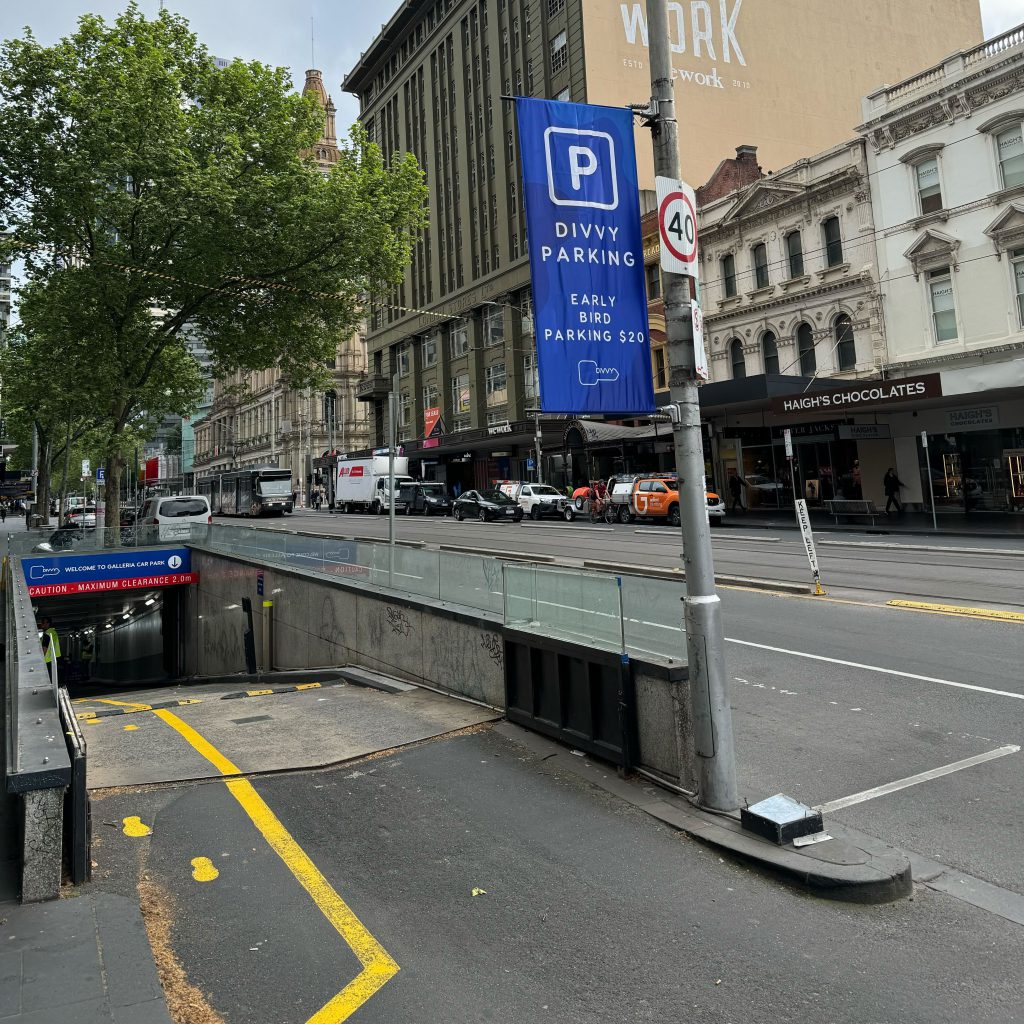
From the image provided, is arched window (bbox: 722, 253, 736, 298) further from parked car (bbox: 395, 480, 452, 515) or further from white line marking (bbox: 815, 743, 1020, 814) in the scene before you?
white line marking (bbox: 815, 743, 1020, 814)

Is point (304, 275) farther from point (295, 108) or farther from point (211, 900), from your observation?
point (211, 900)

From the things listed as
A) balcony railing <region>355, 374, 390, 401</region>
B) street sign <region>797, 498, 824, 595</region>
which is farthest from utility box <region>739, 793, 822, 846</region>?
balcony railing <region>355, 374, 390, 401</region>

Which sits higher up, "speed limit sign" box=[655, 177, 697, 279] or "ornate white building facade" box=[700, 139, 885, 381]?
"ornate white building facade" box=[700, 139, 885, 381]

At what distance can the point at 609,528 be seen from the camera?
1197 inches

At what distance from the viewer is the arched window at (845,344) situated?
3070 centimetres

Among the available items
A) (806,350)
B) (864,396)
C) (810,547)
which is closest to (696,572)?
(810,547)

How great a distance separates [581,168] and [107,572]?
22.9 meters

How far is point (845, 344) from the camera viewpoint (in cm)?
3106

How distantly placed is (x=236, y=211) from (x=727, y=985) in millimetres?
21227

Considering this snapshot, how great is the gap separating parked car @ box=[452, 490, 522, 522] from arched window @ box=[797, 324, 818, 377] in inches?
540

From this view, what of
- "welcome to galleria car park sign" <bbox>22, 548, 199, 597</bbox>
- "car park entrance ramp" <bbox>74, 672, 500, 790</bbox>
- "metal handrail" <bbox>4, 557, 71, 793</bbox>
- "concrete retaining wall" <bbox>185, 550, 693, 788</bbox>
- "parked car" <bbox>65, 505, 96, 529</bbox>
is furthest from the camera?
"parked car" <bbox>65, 505, 96, 529</bbox>

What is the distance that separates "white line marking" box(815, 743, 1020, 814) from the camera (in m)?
5.50

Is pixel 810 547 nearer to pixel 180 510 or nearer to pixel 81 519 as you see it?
pixel 180 510

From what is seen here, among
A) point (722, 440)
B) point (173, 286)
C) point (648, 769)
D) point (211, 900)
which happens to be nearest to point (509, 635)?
point (648, 769)
